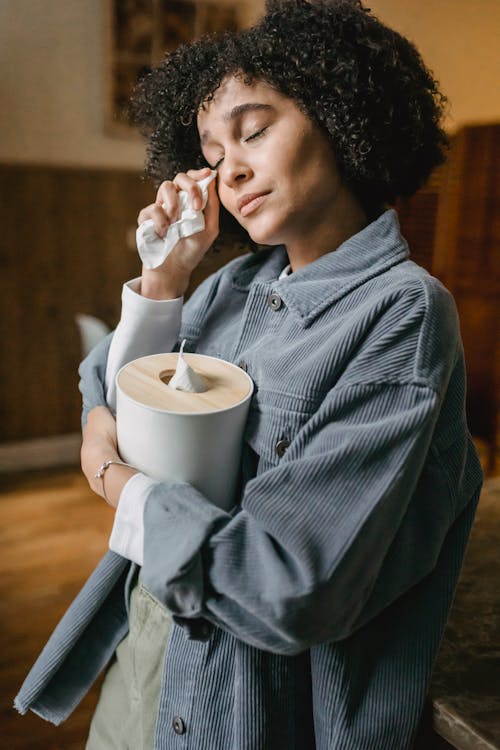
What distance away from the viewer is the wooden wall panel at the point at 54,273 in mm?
3420

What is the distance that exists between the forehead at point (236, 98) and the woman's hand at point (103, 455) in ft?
1.58

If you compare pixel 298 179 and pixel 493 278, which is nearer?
pixel 298 179

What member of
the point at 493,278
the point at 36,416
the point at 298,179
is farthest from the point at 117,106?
the point at 298,179

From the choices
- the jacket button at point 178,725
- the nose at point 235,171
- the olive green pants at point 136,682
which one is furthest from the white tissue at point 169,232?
the jacket button at point 178,725

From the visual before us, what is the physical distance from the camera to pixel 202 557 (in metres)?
0.74

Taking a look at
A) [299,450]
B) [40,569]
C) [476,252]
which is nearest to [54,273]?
[40,569]

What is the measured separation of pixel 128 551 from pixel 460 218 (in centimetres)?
332

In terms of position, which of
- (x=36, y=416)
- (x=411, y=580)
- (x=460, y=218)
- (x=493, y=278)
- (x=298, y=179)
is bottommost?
(x=36, y=416)

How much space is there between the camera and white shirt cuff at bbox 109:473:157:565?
0.81 m

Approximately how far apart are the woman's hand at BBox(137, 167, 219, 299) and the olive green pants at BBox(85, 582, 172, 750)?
1.66 ft

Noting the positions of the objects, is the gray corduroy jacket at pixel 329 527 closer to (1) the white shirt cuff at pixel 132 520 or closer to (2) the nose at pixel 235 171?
(1) the white shirt cuff at pixel 132 520

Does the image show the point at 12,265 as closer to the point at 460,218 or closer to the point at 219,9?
the point at 219,9

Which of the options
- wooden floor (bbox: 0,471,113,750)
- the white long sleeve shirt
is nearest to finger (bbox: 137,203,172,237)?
the white long sleeve shirt

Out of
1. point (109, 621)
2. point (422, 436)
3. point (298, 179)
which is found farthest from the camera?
point (109, 621)
